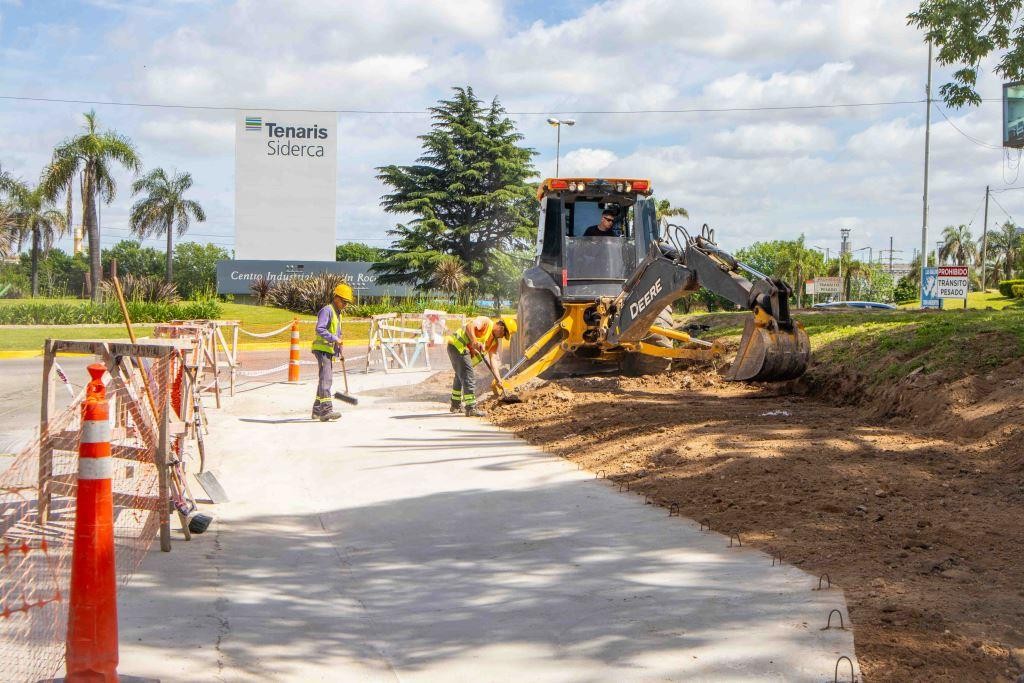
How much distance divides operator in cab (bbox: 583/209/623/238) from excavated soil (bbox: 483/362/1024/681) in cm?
237

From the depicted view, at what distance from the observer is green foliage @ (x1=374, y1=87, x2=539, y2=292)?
5194 centimetres

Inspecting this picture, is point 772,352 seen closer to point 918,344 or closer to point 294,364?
point 918,344

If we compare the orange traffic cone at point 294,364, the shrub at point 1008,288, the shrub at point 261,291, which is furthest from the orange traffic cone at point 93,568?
the shrub at point 1008,288

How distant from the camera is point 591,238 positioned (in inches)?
546

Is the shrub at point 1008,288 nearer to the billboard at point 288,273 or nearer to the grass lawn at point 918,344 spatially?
the billboard at point 288,273

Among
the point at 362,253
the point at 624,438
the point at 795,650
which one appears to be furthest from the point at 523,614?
the point at 362,253

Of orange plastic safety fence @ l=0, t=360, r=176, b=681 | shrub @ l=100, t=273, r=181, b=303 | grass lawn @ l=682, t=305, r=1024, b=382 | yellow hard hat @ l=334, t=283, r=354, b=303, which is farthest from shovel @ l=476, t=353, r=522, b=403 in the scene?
shrub @ l=100, t=273, r=181, b=303

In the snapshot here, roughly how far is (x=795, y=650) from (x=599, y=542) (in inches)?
82.5

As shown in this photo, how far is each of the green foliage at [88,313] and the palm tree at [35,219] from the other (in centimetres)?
1157

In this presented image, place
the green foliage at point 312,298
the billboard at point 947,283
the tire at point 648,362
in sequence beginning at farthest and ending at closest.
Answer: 1. the green foliage at point 312,298
2. the billboard at point 947,283
3. the tire at point 648,362

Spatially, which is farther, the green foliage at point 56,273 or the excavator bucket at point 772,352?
the green foliage at point 56,273

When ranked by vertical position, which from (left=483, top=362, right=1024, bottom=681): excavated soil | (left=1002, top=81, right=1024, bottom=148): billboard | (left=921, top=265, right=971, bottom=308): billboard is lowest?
(left=483, top=362, right=1024, bottom=681): excavated soil

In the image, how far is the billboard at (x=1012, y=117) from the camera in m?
25.3

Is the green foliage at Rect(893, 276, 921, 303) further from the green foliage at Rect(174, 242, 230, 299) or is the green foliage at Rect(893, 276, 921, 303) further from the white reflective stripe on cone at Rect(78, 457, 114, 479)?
the white reflective stripe on cone at Rect(78, 457, 114, 479)
